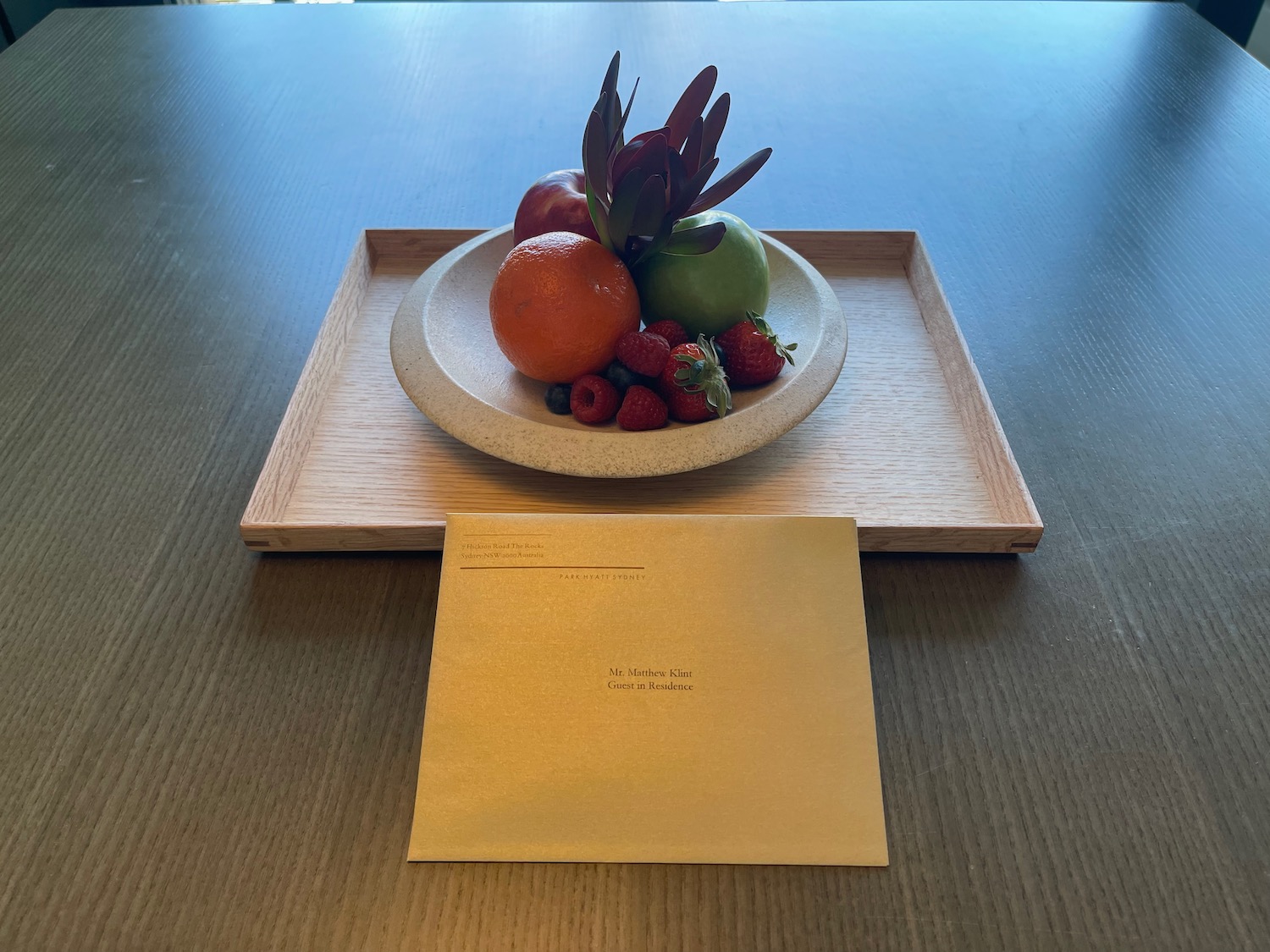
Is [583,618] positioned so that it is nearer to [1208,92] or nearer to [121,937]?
[121,937]

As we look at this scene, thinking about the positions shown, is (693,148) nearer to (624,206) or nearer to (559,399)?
(624,206)

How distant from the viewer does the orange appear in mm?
578

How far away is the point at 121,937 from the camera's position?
0.43 m

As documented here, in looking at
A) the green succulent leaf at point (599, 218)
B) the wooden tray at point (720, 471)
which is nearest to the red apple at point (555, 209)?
the green succulent leaf at point (599, 218)

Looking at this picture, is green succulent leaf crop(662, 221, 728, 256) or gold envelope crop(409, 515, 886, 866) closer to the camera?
gold envelope crop(409, 515, 886, 866)

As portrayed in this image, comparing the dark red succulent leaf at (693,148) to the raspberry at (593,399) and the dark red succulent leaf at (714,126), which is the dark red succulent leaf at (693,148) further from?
the raspberry at (593,399)

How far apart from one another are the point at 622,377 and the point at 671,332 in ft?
0.15

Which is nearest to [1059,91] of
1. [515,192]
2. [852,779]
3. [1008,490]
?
[515,192]

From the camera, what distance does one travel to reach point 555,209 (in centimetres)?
68

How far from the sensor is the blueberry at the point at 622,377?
1.94 ft

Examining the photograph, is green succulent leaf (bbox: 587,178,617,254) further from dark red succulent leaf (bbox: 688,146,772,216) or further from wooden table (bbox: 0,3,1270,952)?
wooden table (bbox: 0,3,1270,952)

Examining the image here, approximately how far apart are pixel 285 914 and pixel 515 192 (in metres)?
0.78

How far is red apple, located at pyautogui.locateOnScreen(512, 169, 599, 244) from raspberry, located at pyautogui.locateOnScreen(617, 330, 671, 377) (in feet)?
0.41

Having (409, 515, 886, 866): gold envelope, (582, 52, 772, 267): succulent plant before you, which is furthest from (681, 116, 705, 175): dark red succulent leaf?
(409, 515, 886, 866): gold envelope
